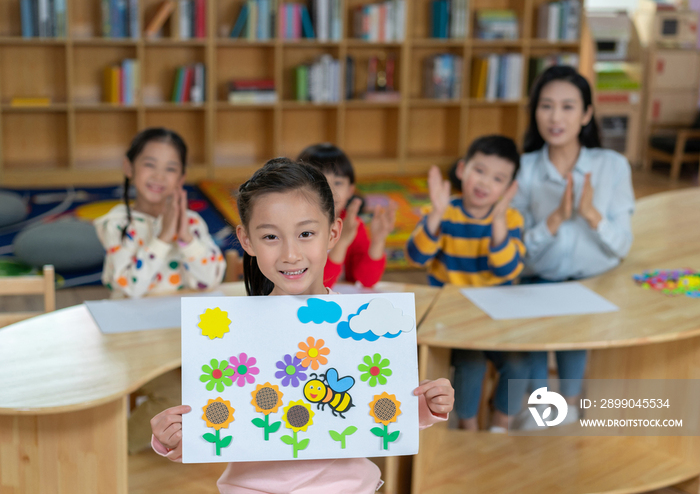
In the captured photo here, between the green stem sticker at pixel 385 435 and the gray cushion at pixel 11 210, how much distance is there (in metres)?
4.00

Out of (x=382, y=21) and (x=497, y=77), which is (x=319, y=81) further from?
(x=497, y=77)

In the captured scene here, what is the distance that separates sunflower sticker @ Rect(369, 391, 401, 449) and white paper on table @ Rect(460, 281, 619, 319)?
775 millimetres

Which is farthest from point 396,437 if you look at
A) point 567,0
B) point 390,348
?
point 567,0

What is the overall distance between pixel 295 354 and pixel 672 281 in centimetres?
147

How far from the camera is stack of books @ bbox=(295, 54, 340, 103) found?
19.7ft

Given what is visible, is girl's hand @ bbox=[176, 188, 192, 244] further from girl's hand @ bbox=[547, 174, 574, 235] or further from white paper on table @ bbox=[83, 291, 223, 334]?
girl's hand @ bbox=[547, 174, 574, 235]

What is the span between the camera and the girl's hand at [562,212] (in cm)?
245

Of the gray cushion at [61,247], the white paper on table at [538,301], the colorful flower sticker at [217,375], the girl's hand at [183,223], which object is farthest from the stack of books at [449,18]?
the colorful flower sticker at [217,375]

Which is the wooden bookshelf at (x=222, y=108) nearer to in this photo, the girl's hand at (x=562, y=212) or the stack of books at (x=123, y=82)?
the stack of books at (x=123, y=82)

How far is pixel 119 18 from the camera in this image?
5.55 meters

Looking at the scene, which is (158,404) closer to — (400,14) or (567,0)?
(400,14)

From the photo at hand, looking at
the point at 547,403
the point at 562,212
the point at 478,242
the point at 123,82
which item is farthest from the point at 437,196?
the point at 123,82

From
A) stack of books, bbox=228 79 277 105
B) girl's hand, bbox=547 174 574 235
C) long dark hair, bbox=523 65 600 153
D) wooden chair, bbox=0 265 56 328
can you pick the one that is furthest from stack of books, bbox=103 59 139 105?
girl's hand, bbox=547 174 574 235

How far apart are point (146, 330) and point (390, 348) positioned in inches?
32.4
